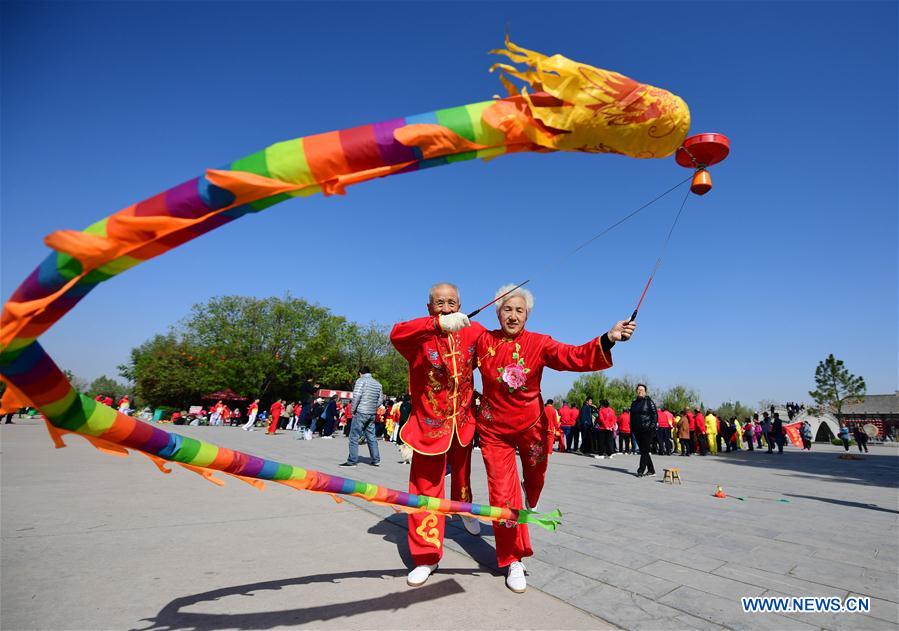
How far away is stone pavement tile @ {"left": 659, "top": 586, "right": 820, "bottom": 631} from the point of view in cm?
228

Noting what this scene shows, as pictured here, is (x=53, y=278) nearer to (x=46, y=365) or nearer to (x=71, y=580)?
(x=46, y=365)

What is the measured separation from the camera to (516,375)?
3205mm

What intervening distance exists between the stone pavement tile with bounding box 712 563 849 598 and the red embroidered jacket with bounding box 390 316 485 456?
1.97 metres

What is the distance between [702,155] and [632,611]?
8.09ft

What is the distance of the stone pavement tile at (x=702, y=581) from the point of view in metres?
2.67

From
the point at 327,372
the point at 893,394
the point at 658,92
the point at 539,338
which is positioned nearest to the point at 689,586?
the point at 539,338

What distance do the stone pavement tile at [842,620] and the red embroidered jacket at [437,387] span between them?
2128mm

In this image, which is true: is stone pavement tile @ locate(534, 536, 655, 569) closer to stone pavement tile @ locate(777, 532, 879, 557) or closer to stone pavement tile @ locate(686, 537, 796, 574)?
stone pavement tile @ locate(686, 537, 796, 574)

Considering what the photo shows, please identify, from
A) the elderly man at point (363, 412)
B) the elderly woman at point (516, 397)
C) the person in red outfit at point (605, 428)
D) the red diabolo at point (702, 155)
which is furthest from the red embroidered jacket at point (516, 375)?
the person in red outfit at point (605, 428)

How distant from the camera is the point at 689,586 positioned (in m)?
2.74

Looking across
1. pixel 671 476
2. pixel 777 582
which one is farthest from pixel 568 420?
pixel 777 582

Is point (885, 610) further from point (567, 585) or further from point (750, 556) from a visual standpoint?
point (567, 585)

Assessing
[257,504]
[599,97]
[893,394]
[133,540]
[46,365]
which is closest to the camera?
[46,365]

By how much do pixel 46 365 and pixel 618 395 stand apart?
175 ft
